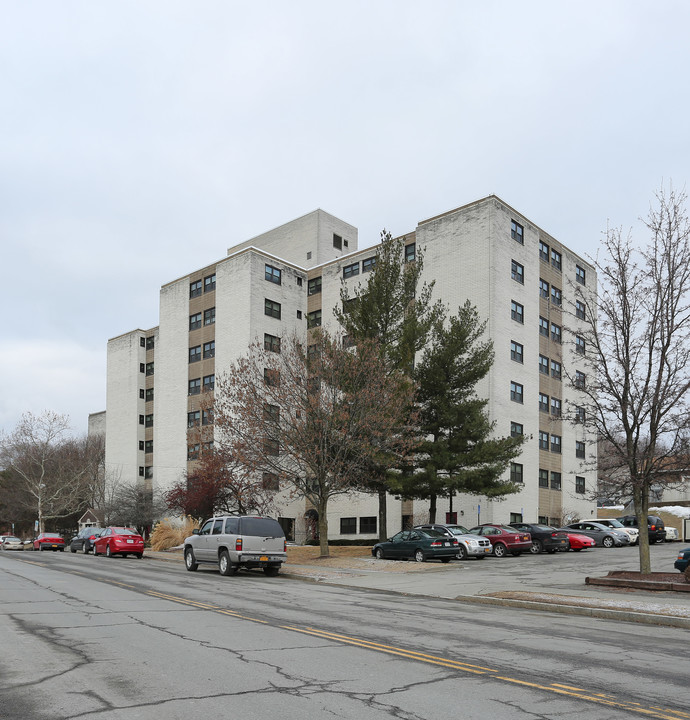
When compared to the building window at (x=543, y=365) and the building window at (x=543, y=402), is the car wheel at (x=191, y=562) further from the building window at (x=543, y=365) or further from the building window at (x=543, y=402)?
the building window at (x=543, y=365)

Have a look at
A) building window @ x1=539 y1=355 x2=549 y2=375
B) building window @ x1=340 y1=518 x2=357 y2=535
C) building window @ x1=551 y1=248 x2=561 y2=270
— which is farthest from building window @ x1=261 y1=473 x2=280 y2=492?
building window @ x1=551 y1=248 x2=561 y2=270

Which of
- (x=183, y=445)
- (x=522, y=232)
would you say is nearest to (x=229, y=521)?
(x=522, y=232)

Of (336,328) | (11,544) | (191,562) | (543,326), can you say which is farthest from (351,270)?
(11,544)

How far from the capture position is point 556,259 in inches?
2098

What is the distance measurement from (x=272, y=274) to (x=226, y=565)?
35.5 m

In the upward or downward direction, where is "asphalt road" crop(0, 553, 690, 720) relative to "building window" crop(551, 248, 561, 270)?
downward

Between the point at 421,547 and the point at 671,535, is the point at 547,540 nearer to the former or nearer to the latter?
the point at 421,547

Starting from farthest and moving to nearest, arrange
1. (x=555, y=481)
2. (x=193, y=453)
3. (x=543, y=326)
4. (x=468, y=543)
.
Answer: (x=543, y=326) < (x=555, y=481) < (x=193, y=453) < (x=468, y=543)

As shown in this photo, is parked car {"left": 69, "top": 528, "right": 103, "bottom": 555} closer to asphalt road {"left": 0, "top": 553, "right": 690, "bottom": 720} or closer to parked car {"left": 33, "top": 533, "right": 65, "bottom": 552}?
parked car {"left": 33, "top": 533, "right": 65, "bottom": 552}

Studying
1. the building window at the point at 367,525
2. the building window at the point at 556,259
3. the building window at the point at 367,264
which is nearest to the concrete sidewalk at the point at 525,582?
the building window at the point at 367,525

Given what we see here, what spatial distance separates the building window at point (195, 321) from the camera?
59.6 meters

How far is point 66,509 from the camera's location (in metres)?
77.8

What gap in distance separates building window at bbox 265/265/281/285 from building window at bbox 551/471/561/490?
81.3 feet

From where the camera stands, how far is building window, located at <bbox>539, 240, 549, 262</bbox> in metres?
51.2
